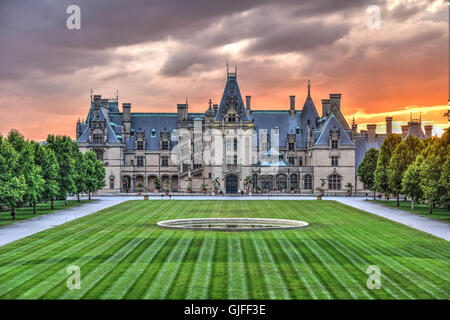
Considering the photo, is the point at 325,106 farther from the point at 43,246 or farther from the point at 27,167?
the point at 43,246

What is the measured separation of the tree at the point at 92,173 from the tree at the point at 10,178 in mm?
28705

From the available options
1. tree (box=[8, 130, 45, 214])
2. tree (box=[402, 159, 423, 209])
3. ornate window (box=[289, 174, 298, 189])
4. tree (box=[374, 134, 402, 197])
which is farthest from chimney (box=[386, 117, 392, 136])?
tree (box=[8, 130, 45, 214])

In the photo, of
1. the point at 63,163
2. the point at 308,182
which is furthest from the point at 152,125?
the point at 63,163

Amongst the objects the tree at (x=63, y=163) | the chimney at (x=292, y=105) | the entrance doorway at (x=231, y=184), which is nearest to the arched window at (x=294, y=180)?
the entrance doorway at (x=231, y=184)

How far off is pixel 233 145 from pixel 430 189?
5245 cm

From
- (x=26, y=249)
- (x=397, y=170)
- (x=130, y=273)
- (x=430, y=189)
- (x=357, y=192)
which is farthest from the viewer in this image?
(x=357, y=192)

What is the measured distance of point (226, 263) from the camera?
25578mm

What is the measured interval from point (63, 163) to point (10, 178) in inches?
787

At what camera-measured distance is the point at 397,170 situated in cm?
6356

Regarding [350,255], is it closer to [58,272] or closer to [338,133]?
[58,272]

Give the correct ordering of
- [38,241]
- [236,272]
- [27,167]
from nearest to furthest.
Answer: [236,272]
[38,241]
[27,167]

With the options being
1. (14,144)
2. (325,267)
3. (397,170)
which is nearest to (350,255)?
(325,267)

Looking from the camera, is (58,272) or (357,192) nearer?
(58,272)

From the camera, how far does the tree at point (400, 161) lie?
208 feet
